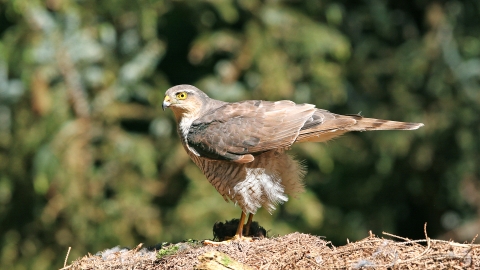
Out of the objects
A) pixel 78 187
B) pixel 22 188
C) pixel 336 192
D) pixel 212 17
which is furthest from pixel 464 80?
pixel 22 188

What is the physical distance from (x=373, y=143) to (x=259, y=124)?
4254 millimetres

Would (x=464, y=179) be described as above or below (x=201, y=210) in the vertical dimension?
above

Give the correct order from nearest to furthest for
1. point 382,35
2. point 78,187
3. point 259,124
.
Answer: point 259,124 → point 78,187 → point 382,35

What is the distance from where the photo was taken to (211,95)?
861 cm

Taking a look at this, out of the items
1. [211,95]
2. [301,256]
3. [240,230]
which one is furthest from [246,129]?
[211,95]

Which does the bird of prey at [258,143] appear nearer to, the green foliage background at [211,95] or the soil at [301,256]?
the soil at [301,256]

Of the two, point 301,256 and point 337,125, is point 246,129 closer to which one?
point 337,125

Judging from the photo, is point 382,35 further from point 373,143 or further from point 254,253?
point 254,253

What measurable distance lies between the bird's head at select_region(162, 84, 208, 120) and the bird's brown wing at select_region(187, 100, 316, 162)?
0.16m

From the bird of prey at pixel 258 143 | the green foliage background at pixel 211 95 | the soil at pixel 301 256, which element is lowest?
the soil at pixel 301 256

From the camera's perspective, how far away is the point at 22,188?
8867 mm

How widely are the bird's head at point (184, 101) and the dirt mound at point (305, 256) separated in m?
1.38

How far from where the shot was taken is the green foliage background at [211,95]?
8.34m

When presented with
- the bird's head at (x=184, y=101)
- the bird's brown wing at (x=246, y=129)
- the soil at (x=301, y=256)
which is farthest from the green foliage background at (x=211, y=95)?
the soil at (x=301, y=256)
